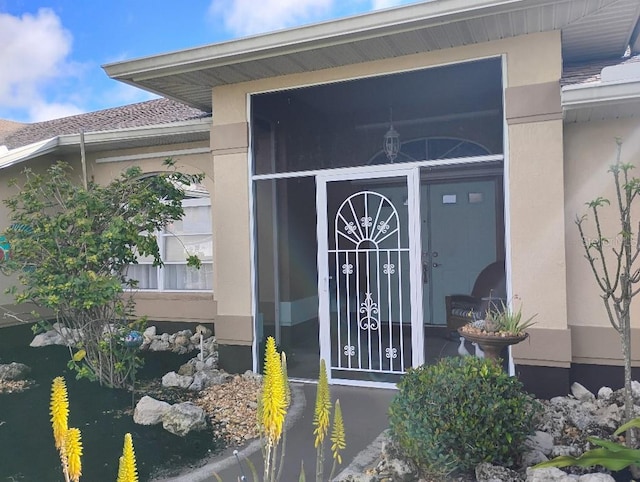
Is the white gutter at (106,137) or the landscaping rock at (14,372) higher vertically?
the white gutter at (106,137)

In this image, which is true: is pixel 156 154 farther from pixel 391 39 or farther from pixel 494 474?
pixel 494 474

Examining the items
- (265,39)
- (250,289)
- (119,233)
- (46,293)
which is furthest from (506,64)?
(46,293)

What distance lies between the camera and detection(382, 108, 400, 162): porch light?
745 centimetres

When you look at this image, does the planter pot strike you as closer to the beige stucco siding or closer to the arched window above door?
the beige stucco siding

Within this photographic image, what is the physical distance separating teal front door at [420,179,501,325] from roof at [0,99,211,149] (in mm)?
4067

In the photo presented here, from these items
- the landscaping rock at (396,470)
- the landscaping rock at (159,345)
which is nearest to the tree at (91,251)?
the landscaping rock at (159,345)

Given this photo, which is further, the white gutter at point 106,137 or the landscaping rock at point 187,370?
the white gutter at point 106,137

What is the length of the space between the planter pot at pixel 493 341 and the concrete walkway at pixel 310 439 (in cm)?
110

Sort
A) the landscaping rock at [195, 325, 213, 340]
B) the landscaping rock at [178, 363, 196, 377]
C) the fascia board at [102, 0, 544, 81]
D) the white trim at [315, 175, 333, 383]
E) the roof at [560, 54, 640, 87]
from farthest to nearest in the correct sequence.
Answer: the landscaping rock at [195, 325, 213, 340]
the landscaping rock at [178, 363, 196, 377]
the white trim at [315, 175, 333, 383]
the roof at [560, 54, 640, 87]
the fascia board at [102, 0, 544, 81]

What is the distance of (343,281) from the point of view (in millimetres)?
5758

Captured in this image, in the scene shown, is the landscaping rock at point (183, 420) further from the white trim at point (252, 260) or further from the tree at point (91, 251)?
the white trim at point (252, 260)

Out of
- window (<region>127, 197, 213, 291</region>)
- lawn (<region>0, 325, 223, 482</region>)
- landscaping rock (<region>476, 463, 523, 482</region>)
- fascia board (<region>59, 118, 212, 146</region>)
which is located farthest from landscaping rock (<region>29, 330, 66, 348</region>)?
landscaping rock (<region>476, 463, 523, 482</region>)

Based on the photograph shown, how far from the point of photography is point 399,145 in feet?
25.1

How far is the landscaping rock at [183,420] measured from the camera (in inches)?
178
